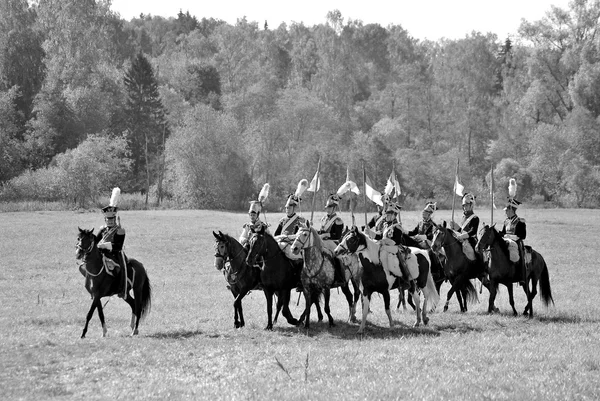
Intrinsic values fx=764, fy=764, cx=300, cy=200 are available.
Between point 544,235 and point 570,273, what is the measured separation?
1565 centimetres

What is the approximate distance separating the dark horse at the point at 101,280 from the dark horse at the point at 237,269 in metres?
2.10

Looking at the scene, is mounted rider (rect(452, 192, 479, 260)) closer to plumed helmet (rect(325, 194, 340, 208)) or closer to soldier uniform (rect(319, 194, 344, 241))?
soldier uniform (rect(319, 194, 344, 241))

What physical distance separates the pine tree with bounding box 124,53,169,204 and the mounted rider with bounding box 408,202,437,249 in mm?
72409

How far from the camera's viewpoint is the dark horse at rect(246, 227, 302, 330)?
19.1 meters

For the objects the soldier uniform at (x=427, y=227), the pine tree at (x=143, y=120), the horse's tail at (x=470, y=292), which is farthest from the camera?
the pine tree at (x=143, y=120)

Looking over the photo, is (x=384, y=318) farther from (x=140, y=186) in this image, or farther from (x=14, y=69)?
(x=14, y=69)

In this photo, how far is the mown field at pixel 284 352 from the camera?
12.8 m

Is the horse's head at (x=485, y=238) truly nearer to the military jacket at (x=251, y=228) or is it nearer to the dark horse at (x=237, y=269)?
the military jacket at (x=251, y=228)

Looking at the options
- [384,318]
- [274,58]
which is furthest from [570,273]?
[274,58]

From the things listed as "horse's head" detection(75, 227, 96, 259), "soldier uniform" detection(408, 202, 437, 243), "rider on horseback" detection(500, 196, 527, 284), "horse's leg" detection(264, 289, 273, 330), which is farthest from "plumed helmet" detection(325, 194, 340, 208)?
"horse's head" detection(75, 227, 96, 259)

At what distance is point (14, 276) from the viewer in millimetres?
34344

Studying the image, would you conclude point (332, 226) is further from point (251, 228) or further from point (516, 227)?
point (516, 227)

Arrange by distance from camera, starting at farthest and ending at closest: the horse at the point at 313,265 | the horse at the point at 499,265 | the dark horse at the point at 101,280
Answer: the horse at the point at 499,265
the horse at the point at 313,265
the dark horse at the point at 101,280

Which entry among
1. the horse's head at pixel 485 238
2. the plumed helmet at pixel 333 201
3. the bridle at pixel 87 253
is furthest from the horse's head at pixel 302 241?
the horse's head at pixel 485 238
